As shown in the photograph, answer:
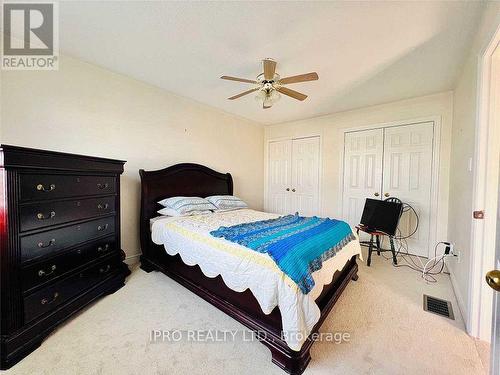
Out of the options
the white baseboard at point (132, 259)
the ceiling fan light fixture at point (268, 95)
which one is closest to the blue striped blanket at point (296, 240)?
the ceiling fan light fixture at point (268, 95)

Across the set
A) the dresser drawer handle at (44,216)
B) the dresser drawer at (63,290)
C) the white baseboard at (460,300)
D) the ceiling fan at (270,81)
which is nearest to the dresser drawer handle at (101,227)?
the dresser drawer at (63,290)

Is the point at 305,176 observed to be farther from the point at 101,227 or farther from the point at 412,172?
the point at 101,227

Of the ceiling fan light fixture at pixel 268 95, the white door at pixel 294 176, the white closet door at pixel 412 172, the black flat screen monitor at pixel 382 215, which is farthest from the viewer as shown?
the white door at pixel 294 176

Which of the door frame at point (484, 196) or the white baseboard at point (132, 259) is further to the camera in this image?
the white baseboard at point (132, 259)

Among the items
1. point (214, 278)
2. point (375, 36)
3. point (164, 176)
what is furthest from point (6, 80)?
point (375, 36)

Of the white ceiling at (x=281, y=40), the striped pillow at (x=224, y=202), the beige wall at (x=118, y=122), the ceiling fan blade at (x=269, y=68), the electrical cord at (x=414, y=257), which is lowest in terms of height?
the electrical cord at (x=414, y=257)

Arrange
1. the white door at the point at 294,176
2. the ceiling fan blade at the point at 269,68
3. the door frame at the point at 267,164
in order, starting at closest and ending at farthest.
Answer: the ceiling fan blade at the point at 269,68, the door frame at the point at 267,164, the white door at the point at 294,176

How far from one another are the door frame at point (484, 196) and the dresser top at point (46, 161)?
309cm

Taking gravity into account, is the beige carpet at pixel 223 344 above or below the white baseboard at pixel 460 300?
below

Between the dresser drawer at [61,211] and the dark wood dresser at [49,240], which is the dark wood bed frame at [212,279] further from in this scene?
the dresser drawer at [61,211]

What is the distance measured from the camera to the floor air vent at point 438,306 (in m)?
1.88

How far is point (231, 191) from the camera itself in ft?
12.7

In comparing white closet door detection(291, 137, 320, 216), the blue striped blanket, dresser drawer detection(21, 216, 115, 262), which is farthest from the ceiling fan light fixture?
white closet door detection(291, 137, 320, 216)

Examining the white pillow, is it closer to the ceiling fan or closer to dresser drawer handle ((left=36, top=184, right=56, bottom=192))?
dresser drawer handle ((left=36, top=184, right=56, bottom=192))
